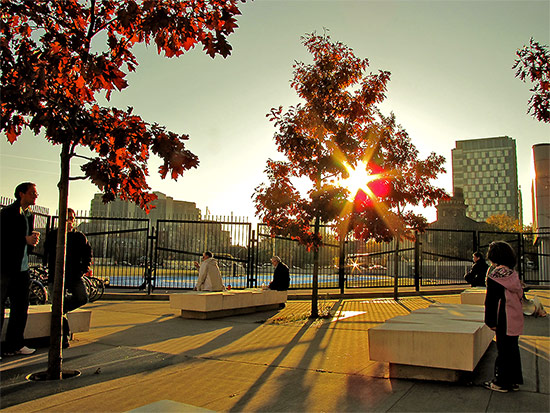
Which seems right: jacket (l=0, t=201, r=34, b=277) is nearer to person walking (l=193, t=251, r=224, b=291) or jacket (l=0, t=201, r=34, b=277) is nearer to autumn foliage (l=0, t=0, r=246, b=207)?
autumn foliage (l=0, t=0, r=246, b=207)

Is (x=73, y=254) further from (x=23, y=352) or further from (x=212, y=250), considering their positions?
(x=212, y=250)

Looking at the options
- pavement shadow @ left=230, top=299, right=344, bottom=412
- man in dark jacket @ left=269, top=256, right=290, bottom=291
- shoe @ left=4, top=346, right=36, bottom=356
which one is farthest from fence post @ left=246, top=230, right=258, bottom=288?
shoe @ left=4, top=346, right=36, bottom=356

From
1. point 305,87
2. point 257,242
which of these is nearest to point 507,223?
point 257,242

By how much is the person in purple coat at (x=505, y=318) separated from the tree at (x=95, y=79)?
3445 mm

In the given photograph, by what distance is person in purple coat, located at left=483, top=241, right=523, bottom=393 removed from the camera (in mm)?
4609

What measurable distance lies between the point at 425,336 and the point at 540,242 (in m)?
26.0

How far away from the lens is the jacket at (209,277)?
12.1m

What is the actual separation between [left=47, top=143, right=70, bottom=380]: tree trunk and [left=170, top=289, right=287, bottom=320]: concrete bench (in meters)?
4.81

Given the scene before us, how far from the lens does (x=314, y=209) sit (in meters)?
10.3

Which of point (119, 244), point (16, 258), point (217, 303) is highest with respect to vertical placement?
point (119, 244)

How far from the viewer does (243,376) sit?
5.34 m

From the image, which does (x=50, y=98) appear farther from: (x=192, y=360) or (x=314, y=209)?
(x=314, y=209)

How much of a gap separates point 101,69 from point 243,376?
373 cm

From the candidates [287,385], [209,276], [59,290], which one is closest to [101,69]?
[59,290]
